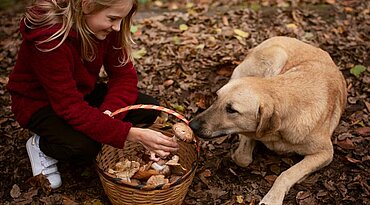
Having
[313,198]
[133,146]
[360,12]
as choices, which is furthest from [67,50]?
[360,12]

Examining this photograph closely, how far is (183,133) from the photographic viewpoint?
3633 millimetres

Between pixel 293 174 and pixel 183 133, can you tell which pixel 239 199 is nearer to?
pixel 293 174

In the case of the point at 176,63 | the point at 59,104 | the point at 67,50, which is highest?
the point at 67,50

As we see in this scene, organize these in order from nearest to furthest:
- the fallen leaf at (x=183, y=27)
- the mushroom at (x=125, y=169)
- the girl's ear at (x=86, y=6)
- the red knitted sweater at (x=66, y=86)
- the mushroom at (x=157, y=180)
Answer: the girl's ear at (x=86, y=6)
the red knitted sweater at (x=66, y=86)
the mushroom at (x=157, y=180)
the mushroom at (x=125, y=169)
the fallen leaf at (x=183, y=27)

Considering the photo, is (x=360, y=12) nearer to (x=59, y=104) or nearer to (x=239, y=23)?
(x=239, y=23)

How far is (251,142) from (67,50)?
1868mm

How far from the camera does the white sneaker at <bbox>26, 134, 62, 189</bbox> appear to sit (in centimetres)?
396

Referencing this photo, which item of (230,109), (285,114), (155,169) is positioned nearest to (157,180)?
(155,169)

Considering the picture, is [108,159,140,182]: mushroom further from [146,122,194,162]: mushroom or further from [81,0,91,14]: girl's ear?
[81,0,91,14]: girl's ear

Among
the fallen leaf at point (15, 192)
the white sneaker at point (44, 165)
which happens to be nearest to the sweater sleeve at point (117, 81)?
the white sneaker at point (44, 165)

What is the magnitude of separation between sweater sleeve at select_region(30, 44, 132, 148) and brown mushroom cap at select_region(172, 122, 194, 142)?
37 centimetres

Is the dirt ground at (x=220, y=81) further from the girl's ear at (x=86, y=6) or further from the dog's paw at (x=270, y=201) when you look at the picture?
the girl's ear at (x=86, y=6)

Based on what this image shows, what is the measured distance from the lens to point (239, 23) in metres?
6.45

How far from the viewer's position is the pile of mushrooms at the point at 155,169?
3627mm
